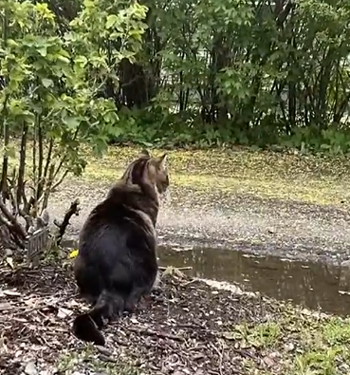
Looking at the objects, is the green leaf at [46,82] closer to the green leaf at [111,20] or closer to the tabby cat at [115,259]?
the green leaf at [111,20]

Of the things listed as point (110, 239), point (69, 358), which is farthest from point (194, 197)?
point (69, 358)

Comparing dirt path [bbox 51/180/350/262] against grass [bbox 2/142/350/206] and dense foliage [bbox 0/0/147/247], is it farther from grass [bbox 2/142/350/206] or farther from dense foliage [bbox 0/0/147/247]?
dense foliage [bbox 0/0/147/247]

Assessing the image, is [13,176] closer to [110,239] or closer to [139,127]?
[110,239]

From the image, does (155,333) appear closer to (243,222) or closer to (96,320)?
(96,320)

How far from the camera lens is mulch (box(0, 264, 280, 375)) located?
3424mm

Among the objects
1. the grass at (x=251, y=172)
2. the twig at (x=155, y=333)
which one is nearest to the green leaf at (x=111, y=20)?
the twig at (x=155, y=333)

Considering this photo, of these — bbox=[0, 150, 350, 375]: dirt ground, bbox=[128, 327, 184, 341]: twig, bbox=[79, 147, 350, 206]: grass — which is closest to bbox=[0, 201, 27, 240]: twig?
bbox=[0, 150, 350, 375]: dirt ground

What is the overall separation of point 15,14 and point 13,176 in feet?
3.51

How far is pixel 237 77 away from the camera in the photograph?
32.4ft

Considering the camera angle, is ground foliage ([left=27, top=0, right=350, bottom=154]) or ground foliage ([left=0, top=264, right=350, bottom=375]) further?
ground foliage ([left=27, top=0, right=350, bottom=154])

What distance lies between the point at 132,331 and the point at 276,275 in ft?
7.64

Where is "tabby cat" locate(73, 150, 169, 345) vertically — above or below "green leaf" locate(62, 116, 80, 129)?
below

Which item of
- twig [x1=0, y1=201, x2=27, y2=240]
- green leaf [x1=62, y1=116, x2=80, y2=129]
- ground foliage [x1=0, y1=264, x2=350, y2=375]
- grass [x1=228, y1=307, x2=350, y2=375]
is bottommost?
grass [x1=228, y1=307, x2=350, y2=375]

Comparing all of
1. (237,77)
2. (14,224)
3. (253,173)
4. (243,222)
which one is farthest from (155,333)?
(237,77)
